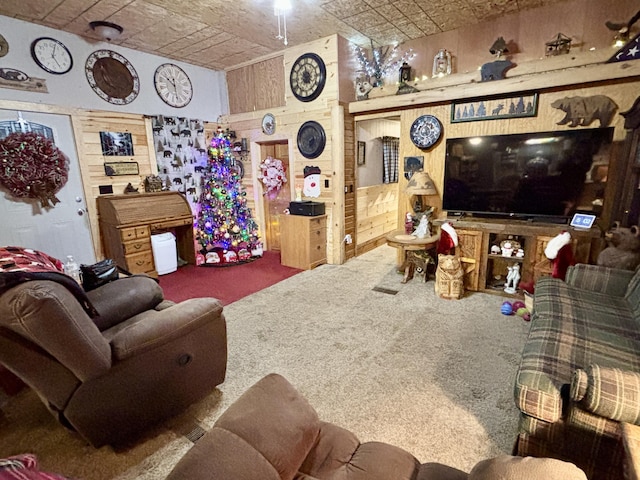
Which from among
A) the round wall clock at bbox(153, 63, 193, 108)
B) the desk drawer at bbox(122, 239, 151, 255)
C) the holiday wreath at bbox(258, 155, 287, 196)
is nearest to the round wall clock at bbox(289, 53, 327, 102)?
the holiday wreath at bbox(258, 155, 287, 196)

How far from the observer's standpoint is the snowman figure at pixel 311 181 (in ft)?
15.3

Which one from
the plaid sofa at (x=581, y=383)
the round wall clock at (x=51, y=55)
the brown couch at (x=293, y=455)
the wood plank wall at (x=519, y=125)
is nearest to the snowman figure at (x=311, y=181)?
the wood plank wall at (x=519, y=125)

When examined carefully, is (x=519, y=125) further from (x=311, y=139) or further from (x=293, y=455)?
(x=293, y=455)

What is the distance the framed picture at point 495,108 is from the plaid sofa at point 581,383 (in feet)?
6.65

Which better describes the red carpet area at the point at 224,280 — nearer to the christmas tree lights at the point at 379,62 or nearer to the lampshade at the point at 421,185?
the lampshade at the point at 421,185

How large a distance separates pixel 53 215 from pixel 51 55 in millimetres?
1816

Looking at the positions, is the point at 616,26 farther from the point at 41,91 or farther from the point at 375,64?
the point at 41,91

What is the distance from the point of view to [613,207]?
295 centimetres

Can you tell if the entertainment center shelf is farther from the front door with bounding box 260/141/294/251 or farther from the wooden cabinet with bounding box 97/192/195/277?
the wooden cabinet with bounding box 97/192/195/277

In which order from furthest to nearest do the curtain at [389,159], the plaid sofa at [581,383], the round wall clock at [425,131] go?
1. the curtain at [389,159]
2. the round wall clock at [425,131]
3. the plaid sofa at [581,383]

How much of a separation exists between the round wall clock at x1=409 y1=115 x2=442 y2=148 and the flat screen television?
27 cm

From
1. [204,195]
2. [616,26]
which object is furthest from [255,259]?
[616,26]

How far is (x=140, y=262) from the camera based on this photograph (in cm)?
411

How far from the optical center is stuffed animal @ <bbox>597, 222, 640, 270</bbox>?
2572mm
